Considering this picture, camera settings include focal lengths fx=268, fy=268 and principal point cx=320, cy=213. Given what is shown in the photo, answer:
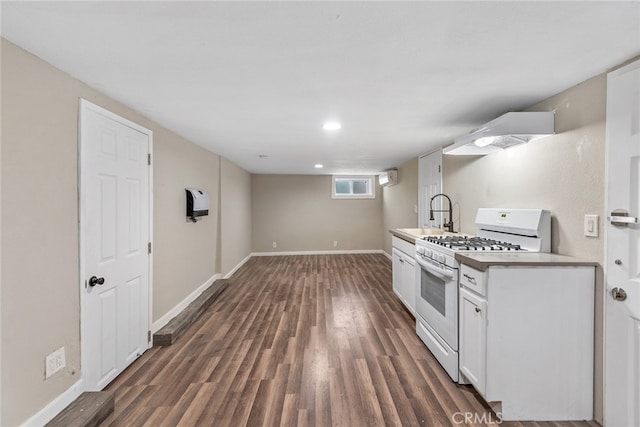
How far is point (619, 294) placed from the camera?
154 centimetres

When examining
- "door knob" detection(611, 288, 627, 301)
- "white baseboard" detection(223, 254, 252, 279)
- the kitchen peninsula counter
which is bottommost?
"white baseboard" detection(223, 254, 252, 279)

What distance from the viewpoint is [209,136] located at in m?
3.27

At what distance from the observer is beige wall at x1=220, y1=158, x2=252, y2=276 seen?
494 cm

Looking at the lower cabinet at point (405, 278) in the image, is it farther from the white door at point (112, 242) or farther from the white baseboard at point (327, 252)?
the white baseboard at point (327, 252)

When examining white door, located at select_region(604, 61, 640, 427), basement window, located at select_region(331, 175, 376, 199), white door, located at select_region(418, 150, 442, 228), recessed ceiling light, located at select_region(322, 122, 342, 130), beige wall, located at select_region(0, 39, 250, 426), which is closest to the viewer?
beige wall, located at select_region(0, 39, 250, 426)

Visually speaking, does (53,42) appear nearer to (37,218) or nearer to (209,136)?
(37,218)

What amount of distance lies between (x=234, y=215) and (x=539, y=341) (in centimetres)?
512

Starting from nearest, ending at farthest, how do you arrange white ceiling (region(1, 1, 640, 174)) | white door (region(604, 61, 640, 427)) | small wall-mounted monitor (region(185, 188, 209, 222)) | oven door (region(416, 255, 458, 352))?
white ceiling (region(1, 1, 640, 174))
white door (region(604, 61, 640, 427))
oven door (region(416, 255, 458, 352))
small wall-mounted monitor (region(185, 188, 209, 222))

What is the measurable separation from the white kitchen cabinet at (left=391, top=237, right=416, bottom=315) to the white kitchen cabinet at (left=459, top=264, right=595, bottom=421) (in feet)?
4.05

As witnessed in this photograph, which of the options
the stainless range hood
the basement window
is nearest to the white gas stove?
the stainless range hood

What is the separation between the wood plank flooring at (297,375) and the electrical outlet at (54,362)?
465mm

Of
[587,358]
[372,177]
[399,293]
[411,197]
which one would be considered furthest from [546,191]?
[372,177]

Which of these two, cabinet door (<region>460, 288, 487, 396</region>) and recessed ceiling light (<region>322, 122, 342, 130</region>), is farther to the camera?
recessed ceiling light (<region>322, 122, 342, 130</region>)

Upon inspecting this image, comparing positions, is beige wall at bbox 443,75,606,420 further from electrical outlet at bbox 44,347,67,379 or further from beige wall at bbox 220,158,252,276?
beige wall at bbox 220,158,252,276
